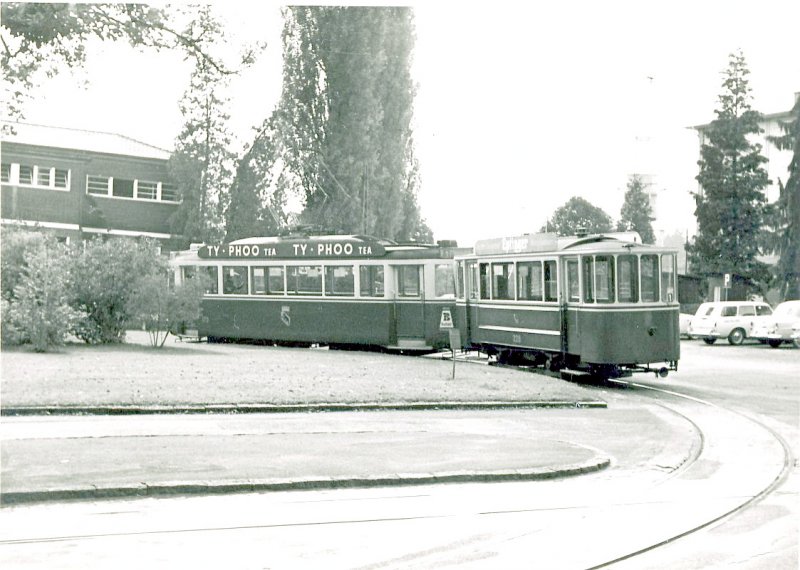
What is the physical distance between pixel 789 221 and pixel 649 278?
21.0 m

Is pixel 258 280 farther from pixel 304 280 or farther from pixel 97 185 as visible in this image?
pixel 97 185

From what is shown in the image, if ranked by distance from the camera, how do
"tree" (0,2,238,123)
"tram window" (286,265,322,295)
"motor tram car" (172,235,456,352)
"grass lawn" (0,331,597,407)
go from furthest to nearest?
"tram window" (286,265,322,295) → "motor tram car" (172,235,456,352) → "grass lawn" (0,331,597,407) → "tree" (0,2,238,123)

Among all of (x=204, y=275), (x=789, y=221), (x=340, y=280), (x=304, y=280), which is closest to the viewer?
(x=340, y=280)

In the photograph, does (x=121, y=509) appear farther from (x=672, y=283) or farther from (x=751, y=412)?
(x=672, y=283)

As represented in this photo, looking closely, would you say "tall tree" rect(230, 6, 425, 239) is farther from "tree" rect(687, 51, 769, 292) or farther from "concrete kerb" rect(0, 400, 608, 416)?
"tree" rect(687, 51, 769, 292)

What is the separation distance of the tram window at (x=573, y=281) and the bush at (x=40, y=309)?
1074 centimetres

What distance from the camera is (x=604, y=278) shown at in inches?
808

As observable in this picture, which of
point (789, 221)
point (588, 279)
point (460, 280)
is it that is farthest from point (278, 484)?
point (789, 221)

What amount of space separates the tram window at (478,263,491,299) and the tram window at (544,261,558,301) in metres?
2.55

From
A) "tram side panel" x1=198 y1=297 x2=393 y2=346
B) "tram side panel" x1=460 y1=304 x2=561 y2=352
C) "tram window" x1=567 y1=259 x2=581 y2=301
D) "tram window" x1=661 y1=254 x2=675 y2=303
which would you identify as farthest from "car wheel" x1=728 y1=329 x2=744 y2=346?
"tram window" x1=567 y1=259 x2=581 y2=301

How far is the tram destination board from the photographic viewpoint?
26.2m

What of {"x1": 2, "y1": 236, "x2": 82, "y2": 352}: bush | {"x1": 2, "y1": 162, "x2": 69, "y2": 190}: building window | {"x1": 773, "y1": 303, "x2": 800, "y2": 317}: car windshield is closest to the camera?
{"x1": 2, "y1": 162, "x2": 69, "y2": 190}: building window

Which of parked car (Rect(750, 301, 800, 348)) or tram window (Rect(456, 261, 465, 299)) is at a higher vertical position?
A: tram window (Rect(456, 261, 465, 299))

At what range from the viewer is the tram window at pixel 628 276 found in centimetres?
2041
